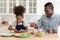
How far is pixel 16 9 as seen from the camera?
2938 mm

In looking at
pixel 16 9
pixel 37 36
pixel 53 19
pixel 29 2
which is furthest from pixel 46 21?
pixel 29 2

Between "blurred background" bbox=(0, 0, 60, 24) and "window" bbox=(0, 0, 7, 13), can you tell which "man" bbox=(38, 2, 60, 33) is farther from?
"window" bbox=(0, 0, 7, 13)

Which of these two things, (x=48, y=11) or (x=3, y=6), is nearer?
(x=48, y=11)

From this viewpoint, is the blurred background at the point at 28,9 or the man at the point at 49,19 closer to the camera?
the man at the point at 49,19

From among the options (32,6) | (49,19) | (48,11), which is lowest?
(49,19)

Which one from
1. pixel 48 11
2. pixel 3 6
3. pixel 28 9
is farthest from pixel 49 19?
pixel 3 6

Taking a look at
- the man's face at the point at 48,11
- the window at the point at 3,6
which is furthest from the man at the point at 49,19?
the window at the point at 3,6

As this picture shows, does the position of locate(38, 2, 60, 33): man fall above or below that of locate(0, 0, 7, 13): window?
below

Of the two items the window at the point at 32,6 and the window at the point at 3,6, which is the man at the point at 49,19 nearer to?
the window at the point at 32,6

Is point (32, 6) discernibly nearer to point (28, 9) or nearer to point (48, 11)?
point (28, 9)

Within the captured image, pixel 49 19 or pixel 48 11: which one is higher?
pixel 48 11

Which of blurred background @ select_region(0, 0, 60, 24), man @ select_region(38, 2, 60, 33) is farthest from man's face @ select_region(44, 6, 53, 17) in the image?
blurred background @ select_region(0, 0, 60, 24)

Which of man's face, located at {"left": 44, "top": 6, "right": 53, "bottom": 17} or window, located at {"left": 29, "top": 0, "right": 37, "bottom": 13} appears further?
window, located at {"left": 29, "top": 0, "right": 37, "bottom": 13}

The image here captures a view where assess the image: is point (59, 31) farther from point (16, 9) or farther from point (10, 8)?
point (10, 8)
